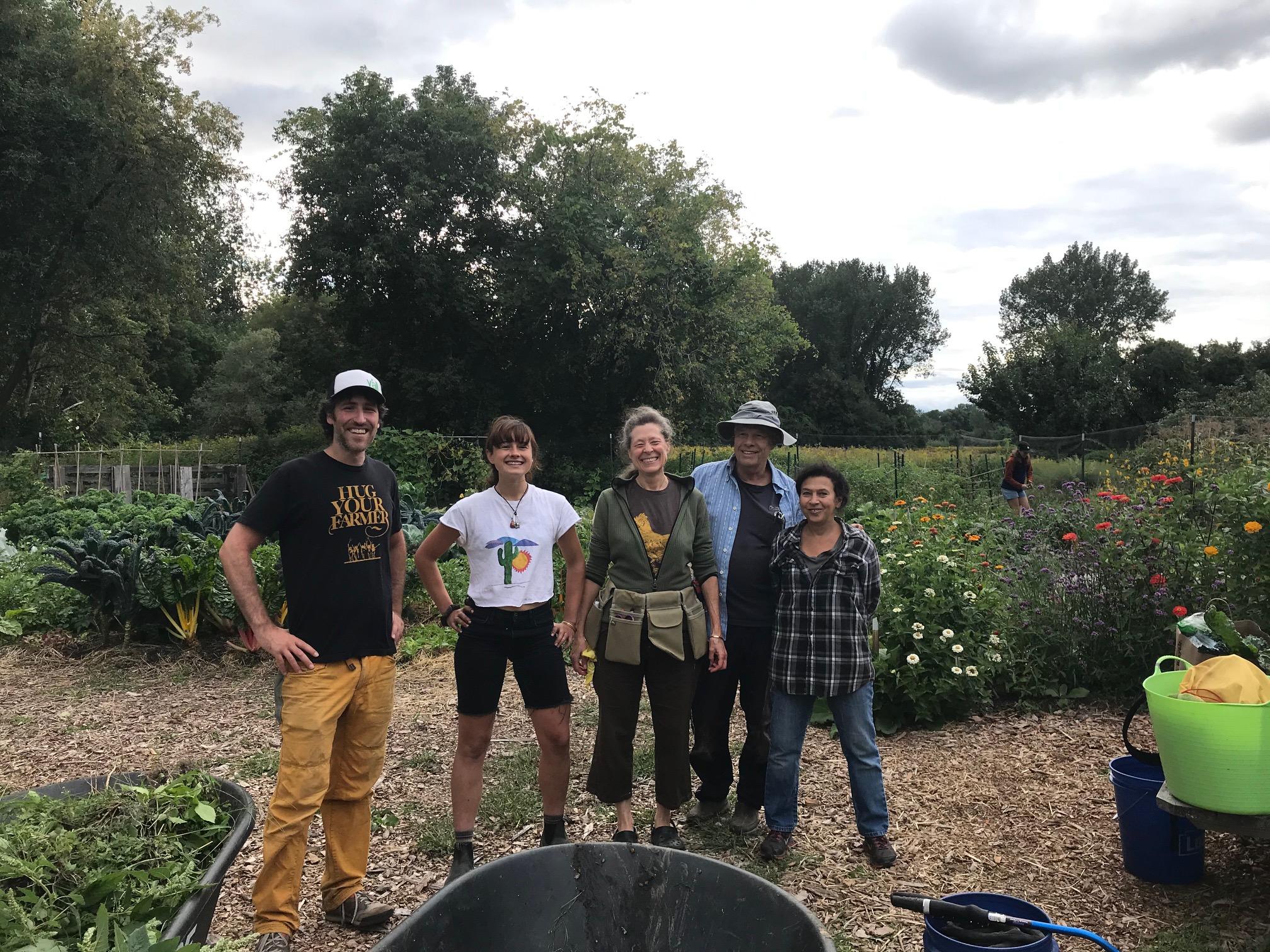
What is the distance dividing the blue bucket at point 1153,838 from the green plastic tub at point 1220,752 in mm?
600

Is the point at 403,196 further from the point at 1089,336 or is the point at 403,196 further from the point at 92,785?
the point at 1089,336

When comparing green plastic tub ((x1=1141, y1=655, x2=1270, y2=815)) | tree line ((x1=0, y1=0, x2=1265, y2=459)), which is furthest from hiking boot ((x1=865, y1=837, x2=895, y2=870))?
tree line ((x1=0, y1=0, x2=1265, y2=459))

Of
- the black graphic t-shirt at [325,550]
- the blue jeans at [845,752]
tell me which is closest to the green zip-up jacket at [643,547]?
the blue jeans at [845,752]

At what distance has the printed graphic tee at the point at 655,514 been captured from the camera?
334 cm

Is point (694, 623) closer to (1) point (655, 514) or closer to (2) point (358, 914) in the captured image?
(1) point (655, 514)

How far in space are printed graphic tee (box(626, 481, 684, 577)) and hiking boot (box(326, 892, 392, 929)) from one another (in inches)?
58.2

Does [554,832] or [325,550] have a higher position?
[325,550]

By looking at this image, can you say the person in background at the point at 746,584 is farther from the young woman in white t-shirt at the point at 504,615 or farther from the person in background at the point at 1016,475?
the person in background at the point at 1016,475

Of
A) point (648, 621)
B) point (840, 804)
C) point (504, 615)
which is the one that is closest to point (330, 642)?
point (504, 615)

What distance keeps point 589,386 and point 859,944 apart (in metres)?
18.8

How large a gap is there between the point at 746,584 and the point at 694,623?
0.33m

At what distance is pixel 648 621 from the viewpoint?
3.26 m

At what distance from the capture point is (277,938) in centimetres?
260

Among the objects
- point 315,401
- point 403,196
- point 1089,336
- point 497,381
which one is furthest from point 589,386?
point 1089,336
